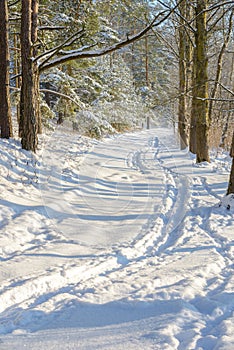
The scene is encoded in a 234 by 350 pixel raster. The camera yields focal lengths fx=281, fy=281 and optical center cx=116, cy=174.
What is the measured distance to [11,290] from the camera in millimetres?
2922

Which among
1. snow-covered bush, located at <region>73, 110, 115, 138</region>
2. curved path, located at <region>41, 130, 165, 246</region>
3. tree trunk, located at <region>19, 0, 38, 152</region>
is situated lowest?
curved path, located at <region>41, 130, 165, 246</region>

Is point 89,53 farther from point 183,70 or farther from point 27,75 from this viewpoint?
point 183,70

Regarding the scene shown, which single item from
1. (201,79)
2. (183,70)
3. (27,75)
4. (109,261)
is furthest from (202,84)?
(109,261)

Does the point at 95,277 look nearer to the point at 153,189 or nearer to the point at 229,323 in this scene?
the point at 229,323

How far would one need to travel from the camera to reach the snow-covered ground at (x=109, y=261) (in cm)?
240

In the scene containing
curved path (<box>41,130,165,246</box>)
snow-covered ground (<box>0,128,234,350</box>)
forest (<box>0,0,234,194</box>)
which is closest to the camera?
snow-covered ground (<box>0,128,234,350</box>)

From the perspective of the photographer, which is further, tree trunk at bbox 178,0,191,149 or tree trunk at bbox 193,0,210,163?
tree trunk at bbox 178,0,191,149

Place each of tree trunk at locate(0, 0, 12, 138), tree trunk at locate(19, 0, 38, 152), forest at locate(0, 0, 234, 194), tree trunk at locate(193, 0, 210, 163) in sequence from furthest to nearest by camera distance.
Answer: tree trunk at locate(193, 0, 210, 163) → tree trunk at locate(0, 0, 12, 138) → forest at locate(0, 0, 234, 194) → tree trunk at locate(19, 0, 38, 152)

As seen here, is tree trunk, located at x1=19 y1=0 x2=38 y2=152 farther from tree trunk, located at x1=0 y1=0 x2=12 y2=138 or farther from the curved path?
the curved path

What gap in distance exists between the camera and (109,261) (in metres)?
3.72

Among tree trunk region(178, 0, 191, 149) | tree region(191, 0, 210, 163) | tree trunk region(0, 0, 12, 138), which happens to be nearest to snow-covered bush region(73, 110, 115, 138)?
tree trunk region(178, 0, 191, 149)

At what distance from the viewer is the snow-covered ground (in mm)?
2398

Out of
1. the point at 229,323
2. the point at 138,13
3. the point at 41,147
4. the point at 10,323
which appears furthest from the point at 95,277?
the point at 138,13

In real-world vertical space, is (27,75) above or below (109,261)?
above
